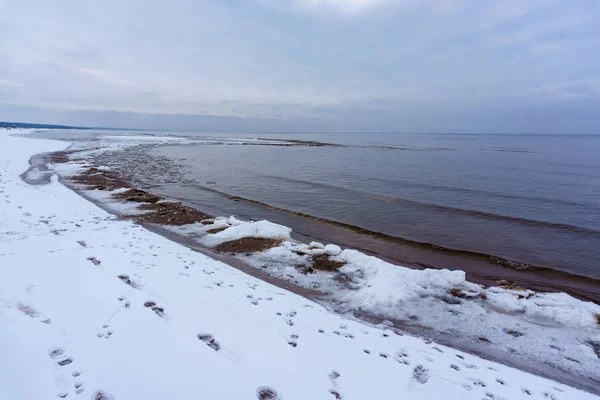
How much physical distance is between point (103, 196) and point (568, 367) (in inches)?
680

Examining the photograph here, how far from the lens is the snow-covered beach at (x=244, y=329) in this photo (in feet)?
12.2

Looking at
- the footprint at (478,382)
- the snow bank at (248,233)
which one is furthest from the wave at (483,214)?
the footprint at (478,382)

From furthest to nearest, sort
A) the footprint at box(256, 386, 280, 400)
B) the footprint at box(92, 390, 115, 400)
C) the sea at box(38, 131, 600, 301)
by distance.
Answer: the sea at box(38, 131, 600, 301) → the footprint at box(256, 386, 280, 400) → the footprint at box(92, 390, 115, 400)

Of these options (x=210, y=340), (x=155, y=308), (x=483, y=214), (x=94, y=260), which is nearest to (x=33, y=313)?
(x=155, y=308)

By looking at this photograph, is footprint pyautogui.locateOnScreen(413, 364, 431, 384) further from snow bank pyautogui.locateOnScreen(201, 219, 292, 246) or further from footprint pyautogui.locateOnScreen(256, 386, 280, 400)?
snow bank pyautogui.locateOnScreen(201, 219, 292, 246)

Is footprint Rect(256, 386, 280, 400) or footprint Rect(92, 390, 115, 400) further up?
footprint Rect(92, 390, 115, 400)

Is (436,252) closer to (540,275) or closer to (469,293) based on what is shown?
(540,275)

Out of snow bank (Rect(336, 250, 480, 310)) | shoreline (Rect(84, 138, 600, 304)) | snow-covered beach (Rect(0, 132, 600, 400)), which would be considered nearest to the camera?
snow-covered beach (Rect(0, 132, 600, 400))

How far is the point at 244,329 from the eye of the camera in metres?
4.83

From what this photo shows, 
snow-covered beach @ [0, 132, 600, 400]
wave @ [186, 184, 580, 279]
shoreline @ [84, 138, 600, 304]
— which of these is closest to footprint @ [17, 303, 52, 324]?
snow-covered beach @ [0, 132, 600, 400]

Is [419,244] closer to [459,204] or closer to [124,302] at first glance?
[459,204]

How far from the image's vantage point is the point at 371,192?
798 inches

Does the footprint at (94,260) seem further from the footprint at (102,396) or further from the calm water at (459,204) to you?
the calm water at (459,204)

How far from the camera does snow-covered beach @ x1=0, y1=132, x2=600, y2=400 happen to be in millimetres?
3709
